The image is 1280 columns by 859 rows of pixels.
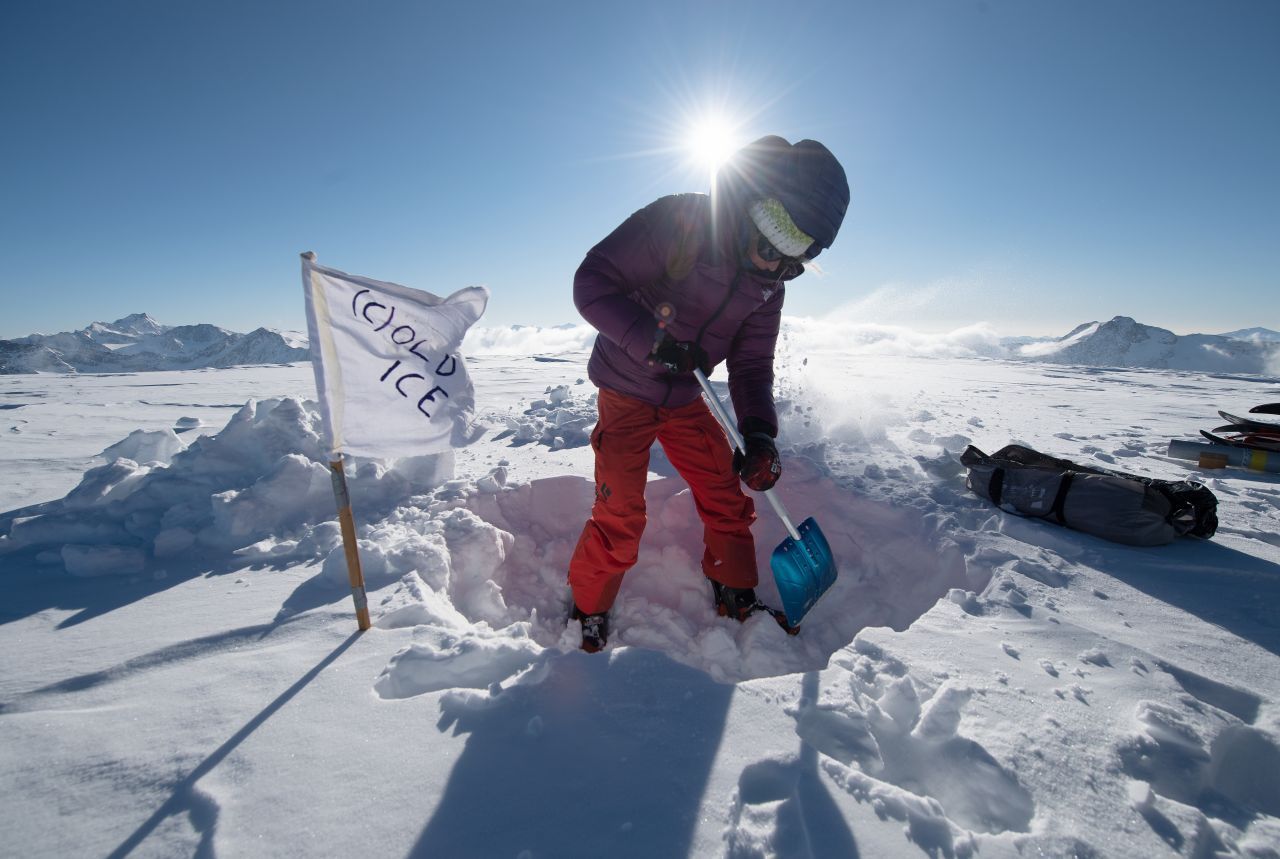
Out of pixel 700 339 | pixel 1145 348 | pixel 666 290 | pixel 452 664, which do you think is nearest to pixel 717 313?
pixel 700 339

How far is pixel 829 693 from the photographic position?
5.35 feet

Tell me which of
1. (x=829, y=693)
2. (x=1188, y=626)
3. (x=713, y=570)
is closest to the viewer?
(x=829, y=693)

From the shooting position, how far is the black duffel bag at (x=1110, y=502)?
2.66 metres

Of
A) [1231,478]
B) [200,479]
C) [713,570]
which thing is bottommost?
[713,570]

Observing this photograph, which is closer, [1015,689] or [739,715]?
[739,715]

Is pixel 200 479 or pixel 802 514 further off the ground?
pixel 200 479

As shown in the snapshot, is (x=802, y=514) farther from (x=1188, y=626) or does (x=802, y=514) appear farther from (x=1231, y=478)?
(x=1231, y=478)

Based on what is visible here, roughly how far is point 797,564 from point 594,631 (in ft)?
3.57

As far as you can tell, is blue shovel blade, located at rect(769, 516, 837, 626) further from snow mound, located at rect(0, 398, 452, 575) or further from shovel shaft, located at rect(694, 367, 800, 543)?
snow mound, located at rect(0, 398, 452, 575)

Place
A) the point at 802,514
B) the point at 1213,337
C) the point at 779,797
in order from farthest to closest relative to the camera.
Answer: the point at 1213,337 → the point at 802,514 → the point at 779,797

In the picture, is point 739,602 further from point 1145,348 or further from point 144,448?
point 1145,348

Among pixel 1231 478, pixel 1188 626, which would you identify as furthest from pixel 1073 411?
pixel 1188 626

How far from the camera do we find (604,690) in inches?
64.7

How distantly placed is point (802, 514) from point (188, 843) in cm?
337
